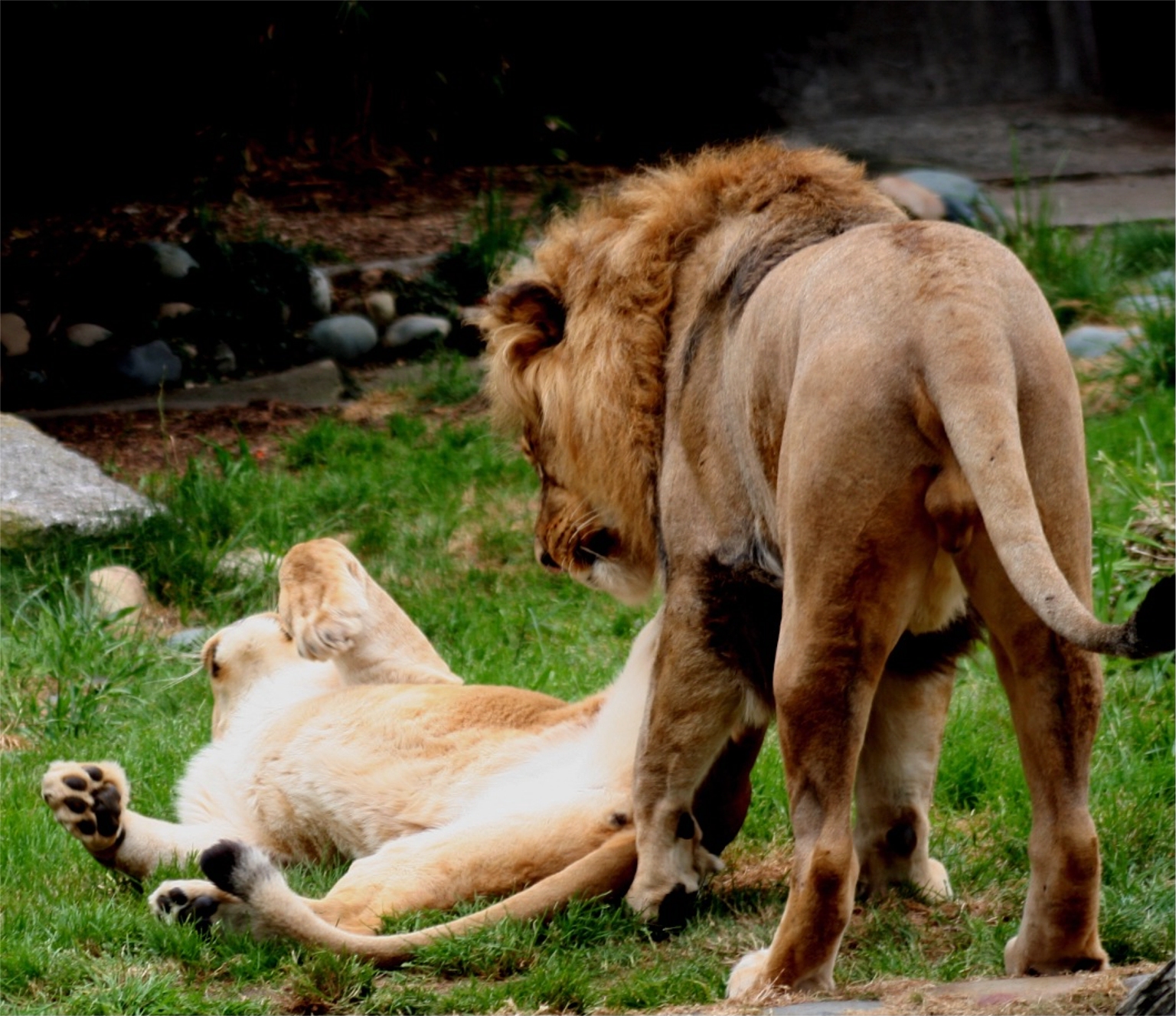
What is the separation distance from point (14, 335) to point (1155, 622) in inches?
300

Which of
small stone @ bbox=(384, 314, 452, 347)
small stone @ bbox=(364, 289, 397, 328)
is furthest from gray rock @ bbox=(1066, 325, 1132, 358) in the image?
small stone @ bbox=(364, 289, 397, 328)

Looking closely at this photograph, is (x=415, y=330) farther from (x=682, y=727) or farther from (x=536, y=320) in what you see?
(x=682, y=727)

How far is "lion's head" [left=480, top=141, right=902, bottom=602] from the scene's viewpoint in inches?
153

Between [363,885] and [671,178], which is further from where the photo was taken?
[671,178]

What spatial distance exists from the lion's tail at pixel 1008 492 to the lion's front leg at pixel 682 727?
0.79 meters

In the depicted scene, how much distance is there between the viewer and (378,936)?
3.52m

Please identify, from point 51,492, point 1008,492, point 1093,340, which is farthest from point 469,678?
point 1093,340

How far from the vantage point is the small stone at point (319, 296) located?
9.56 metres

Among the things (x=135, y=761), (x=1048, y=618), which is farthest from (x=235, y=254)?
(x=1048, y=618)

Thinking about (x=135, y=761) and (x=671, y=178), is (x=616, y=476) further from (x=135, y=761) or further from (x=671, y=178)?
(x=135, y=761)

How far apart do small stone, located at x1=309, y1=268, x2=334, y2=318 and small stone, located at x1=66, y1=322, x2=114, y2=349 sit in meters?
1.14

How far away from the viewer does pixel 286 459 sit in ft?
26.2

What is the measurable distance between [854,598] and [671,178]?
163 cm

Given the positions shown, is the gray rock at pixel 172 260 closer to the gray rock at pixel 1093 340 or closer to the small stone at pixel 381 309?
the small stone at pixel 381 309
